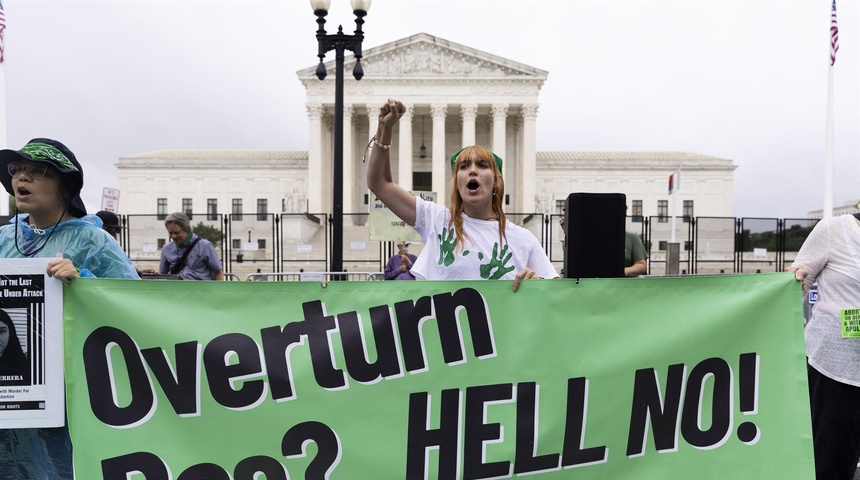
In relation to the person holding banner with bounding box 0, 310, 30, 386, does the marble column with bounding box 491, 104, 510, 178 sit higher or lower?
higher

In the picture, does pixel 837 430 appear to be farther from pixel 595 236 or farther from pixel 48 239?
pixel 48 239

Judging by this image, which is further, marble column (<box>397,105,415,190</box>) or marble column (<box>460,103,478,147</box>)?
marble column (<box>460,103,478,147</box>)

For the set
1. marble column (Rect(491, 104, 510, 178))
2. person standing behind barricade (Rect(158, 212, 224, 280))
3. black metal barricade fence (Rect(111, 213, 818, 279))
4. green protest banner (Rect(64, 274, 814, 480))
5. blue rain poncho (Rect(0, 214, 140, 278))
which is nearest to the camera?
green protest banner (Rect(64, 274, 814, 480))

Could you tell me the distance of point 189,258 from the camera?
7465 mm

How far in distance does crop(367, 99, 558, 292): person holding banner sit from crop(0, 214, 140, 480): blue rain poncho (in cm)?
130

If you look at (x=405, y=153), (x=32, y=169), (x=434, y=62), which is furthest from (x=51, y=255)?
(x=434, y=62)

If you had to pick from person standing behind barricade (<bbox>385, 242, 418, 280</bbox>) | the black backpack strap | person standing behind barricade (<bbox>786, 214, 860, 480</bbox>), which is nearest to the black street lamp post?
person standing behind barricade (<bbox>385, 242, 418, 280</bbox>)

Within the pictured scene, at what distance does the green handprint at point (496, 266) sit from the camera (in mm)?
2715

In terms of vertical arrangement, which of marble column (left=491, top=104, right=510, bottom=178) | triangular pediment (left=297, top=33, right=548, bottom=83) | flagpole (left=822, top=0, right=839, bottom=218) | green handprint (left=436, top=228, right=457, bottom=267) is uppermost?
triangular pediment (left=297, top=33, right=548, bottom=83)

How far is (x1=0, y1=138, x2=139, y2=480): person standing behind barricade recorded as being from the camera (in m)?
2.56

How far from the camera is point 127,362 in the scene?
2.53 m

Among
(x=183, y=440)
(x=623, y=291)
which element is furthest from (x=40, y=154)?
(x=623, y=291)

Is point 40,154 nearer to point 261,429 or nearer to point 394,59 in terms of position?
point 261,429

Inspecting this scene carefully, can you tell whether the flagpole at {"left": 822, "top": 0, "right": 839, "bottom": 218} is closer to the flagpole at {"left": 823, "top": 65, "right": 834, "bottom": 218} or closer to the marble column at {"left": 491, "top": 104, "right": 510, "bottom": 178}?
the flagpole at {"left": 823, "top": 65, "right": 834, "bottom": 218}
